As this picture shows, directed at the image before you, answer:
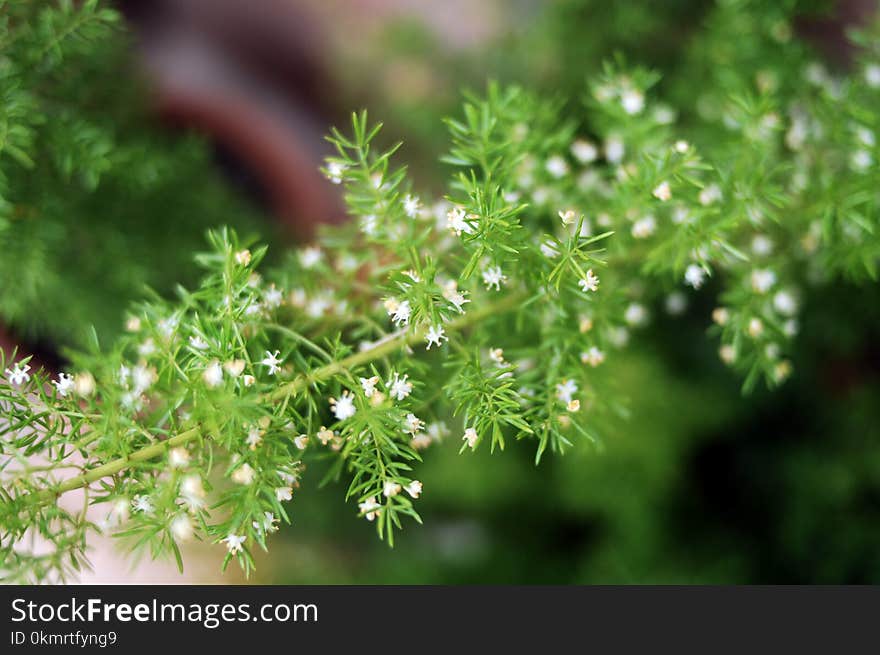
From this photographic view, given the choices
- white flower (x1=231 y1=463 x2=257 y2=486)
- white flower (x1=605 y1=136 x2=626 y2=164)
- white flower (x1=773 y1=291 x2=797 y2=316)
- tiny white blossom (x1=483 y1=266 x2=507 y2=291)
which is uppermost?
white flower (x1=605 y1=136 x2=626 y2=164)

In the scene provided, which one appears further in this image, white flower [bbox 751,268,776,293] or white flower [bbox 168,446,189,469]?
white flower [bbox 751,268,776,293]

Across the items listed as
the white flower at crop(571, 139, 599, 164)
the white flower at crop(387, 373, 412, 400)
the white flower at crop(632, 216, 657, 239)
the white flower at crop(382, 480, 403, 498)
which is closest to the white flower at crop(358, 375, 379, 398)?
the white flower at crop(387, 373, 412, 400)

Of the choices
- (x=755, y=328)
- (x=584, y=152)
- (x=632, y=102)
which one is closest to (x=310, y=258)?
(x=584, y=152)

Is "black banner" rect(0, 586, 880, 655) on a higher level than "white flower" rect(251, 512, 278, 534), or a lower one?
lower

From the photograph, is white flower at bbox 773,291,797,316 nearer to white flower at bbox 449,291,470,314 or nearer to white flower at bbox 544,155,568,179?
white flower at bbox 544,155,568,179

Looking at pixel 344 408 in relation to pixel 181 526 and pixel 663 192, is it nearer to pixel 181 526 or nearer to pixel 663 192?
pixel 181 526

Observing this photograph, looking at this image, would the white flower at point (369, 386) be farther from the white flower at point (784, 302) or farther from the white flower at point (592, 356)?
the white flower at point (784, 302)
